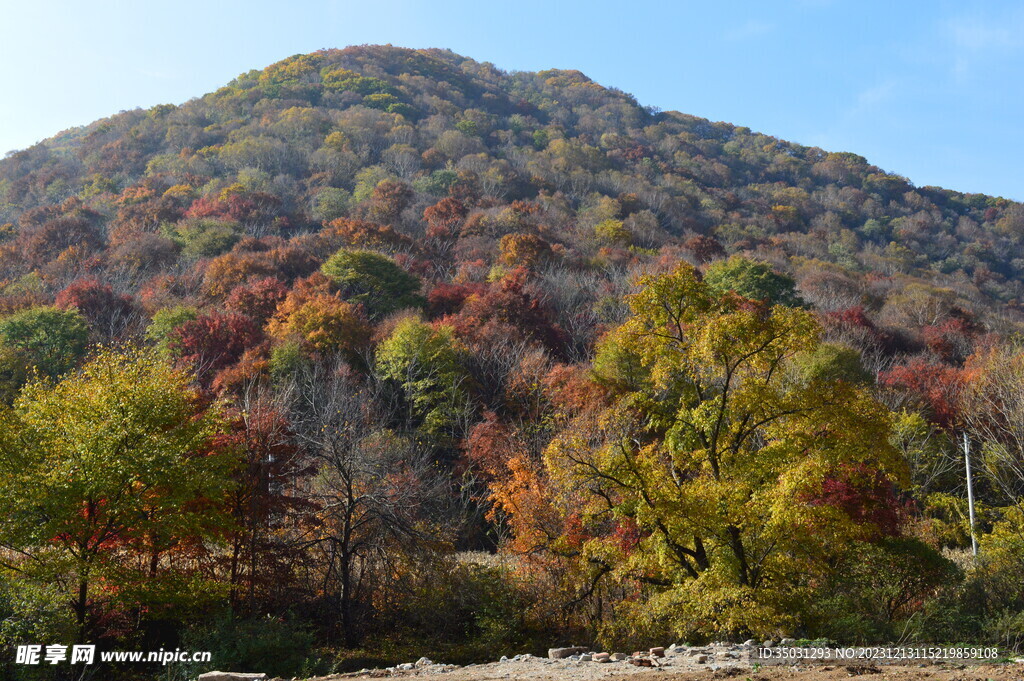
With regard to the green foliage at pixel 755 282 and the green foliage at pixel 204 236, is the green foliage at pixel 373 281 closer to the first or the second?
the green foliage at pixel 204 236

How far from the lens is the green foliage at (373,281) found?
3472cm

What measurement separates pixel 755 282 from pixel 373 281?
64.3ft

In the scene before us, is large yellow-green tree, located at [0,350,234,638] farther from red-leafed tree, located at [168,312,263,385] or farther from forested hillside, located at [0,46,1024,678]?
red-leafed tree, located at [168,312,263,385]

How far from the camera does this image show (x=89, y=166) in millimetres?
61531

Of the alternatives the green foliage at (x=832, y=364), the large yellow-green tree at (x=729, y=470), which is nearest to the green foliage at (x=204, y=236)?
the green foliage at (x=832, y=364)

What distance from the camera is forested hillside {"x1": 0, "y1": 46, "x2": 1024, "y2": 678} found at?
1112 cm

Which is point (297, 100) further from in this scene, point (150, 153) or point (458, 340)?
point (458, 340)

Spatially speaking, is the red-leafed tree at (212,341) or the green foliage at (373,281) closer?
the red-leafed tree at (212,341)

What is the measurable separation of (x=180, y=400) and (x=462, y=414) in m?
13.2

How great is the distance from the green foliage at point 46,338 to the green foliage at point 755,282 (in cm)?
2881

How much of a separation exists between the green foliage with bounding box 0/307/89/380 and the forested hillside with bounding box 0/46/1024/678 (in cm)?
15

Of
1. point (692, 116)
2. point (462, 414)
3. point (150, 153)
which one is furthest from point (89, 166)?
point (692, 116)

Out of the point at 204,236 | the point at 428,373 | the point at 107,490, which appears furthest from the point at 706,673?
the point at 204,236

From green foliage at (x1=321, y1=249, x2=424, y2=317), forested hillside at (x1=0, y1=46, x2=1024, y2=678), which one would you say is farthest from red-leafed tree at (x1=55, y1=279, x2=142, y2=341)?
green foliage at (x1=321, y1=249, x2=424, y2=317)
